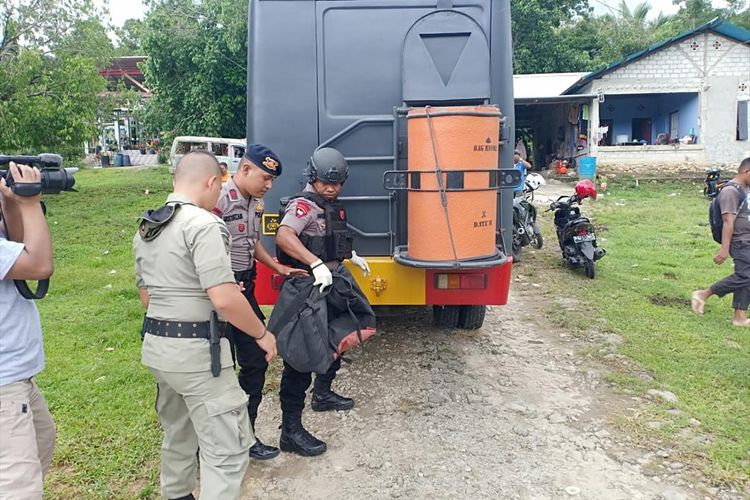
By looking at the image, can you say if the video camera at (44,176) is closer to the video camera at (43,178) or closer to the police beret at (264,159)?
the video camera at (43,178)

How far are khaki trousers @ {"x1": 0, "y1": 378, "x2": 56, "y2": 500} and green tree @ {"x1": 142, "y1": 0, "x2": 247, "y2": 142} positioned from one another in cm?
1738

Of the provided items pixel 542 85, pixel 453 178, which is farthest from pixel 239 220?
pixel 542 85

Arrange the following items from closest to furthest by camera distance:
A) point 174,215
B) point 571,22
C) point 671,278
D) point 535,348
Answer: point 174,215
point 535,348
point 671,278
point 571,22

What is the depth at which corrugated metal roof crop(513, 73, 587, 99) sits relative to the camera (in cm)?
2031

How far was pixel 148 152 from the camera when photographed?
35.4 meters

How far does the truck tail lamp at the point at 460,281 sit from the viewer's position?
13.7 ft

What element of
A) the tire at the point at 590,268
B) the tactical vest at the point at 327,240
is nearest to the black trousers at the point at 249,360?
the tactical vest at the point at 327,240

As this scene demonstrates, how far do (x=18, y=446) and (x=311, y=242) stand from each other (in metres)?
1.81

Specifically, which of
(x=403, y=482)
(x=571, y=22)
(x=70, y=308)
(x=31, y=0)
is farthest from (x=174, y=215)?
(x=571, y=22)

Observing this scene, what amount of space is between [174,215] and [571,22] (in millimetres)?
33323

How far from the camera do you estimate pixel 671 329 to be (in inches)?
215

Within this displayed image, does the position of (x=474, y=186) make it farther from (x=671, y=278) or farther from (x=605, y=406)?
(x=671, y=278)

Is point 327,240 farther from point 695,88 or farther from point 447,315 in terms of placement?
point 695,88

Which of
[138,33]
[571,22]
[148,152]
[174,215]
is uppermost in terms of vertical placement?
[571,22]
